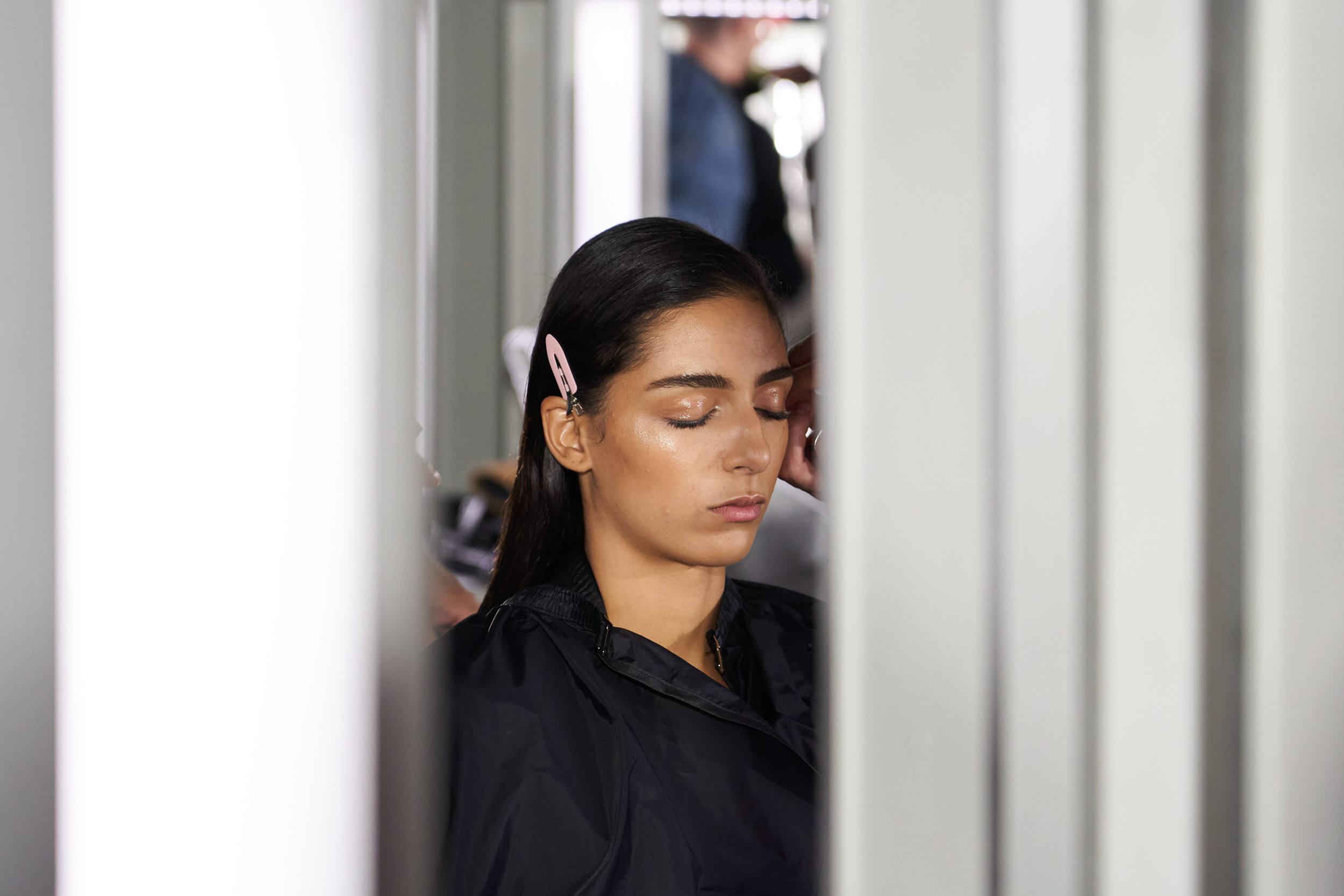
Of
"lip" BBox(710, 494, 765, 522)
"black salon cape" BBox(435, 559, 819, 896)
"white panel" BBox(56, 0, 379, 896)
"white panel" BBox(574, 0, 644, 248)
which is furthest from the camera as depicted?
"white panel" BBox(574, 0, 644, 248)

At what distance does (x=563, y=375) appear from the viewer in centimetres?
83

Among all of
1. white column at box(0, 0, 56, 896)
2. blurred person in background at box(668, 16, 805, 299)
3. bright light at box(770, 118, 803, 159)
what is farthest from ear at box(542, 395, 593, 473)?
bright light at box(770, 118, 803, 159)

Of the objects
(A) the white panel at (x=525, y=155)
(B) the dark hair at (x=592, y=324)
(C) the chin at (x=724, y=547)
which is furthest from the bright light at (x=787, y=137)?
(C) the chin at (x=724, y=547)

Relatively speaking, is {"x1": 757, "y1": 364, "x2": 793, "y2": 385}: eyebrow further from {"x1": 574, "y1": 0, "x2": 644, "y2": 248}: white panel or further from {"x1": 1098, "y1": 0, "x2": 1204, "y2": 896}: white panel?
{"x1": 574, "y1": 0, "x2": 644, "y2": 248}: white panel

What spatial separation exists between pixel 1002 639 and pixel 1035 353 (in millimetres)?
81

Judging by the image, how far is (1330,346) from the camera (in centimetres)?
25

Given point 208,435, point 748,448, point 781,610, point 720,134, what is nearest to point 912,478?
point 208,435

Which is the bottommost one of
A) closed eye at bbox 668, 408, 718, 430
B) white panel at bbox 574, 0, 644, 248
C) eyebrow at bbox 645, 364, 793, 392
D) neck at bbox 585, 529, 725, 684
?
neck at bbox 585, 529, 725, 684

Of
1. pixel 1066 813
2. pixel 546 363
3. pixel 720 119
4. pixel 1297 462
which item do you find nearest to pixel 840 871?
pixel 1066 813

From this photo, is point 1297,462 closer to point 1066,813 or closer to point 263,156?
point 1066,813

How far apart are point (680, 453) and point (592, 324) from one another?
15cm

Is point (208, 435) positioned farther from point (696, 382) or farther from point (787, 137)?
→ point (787, 137)

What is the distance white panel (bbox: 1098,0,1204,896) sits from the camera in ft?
0.82

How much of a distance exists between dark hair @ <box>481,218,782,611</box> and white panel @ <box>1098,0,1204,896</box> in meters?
0.54
